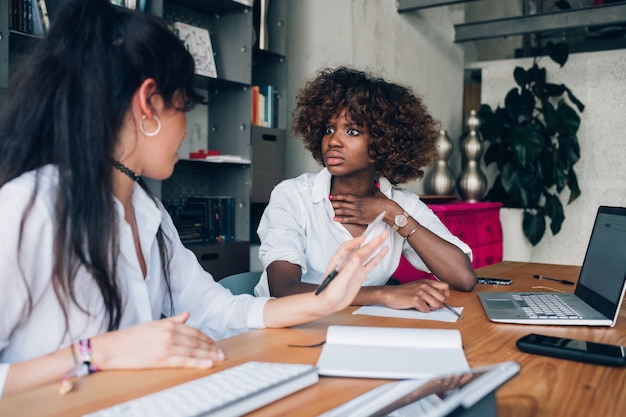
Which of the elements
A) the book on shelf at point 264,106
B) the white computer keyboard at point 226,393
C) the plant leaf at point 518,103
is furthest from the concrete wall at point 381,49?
the white computer keyboard at point 226,393

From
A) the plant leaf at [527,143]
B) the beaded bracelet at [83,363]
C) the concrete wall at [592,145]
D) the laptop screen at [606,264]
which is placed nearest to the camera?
the beaded bracelet at [83,363]

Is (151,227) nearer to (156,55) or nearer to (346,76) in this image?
(156,55)

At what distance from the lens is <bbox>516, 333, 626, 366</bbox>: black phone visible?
41.4 inches

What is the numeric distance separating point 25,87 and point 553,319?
1236mm

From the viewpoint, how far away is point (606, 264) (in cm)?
149

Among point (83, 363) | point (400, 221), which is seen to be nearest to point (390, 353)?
point (83, 363)

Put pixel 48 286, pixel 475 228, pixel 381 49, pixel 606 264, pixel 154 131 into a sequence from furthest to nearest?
pixel 381 49 → pixel 475 228 → pixel 606 264 → pixel 154 131 → pixel 48 286

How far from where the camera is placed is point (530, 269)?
2.41 m

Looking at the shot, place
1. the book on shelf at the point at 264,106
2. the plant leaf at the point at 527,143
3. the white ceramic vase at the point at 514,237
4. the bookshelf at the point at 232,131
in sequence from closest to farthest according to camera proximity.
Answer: the bookshelf at the point at 232,131 → the book on shelf at the point at 264,106 → the plant leaf at the point at 527,143 → the white ceramic vase at the point at 514,237

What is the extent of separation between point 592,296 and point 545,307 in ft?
0.43

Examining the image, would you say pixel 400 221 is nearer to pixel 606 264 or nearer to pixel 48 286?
pixel 606 264

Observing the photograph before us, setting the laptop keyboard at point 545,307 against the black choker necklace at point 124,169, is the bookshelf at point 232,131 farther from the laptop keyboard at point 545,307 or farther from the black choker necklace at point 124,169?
the black choker necklace at point 124,169

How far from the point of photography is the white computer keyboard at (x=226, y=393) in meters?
0.73

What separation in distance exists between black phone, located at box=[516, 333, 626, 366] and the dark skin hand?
374 millimetres
